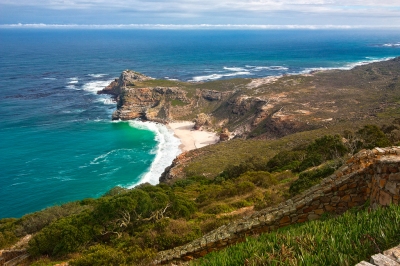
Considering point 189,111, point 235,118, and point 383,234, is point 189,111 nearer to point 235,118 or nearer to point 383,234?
point 235,118

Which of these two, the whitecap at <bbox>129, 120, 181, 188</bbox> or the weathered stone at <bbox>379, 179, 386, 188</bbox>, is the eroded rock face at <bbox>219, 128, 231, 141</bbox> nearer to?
the whitecap at <bbox>129, 120, 181, 188</bbox>

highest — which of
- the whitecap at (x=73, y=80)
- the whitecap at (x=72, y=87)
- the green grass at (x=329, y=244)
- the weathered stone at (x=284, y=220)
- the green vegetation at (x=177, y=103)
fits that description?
the green grass at (x=329, y=244)

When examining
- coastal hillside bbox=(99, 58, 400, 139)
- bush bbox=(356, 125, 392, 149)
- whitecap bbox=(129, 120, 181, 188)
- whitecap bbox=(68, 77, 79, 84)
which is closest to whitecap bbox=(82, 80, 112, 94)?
coastal hillside bbox=(99, 58, 400, 139)

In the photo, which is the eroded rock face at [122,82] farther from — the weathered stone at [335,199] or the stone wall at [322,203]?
the weathered stone at [335,199]

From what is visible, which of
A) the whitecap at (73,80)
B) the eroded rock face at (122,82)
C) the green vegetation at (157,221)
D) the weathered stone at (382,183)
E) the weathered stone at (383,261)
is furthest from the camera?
the whitecap at (73,80)

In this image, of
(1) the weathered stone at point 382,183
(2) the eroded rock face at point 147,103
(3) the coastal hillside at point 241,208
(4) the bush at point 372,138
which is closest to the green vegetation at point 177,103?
(2) the eroded rock face at point 147,103

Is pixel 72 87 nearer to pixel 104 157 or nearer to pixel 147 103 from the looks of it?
pixel 147 103

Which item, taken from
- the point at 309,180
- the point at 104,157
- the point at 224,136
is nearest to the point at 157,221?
the point at 309,180

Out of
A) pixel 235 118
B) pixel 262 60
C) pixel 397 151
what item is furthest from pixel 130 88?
pixel 262 60
